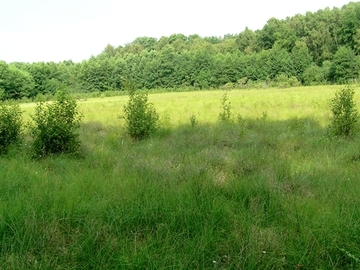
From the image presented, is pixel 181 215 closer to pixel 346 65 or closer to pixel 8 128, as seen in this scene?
pixel 8 128

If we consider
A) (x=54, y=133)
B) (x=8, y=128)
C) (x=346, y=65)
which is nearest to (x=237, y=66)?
(x=346, y=65)

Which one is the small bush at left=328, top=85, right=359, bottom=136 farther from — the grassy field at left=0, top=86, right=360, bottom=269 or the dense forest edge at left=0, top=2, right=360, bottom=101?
the dense forest edge at left=0, top=2, right=360, bottom=101

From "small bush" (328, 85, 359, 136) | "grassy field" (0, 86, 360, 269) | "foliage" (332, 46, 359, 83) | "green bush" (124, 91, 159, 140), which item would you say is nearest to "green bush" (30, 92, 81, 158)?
"grassy field" (0, 86, 360, 269)

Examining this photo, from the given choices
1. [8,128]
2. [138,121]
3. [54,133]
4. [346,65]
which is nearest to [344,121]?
[138,121]

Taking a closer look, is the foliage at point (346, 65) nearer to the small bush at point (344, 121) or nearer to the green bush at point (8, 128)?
the small bush at point (344, 121)

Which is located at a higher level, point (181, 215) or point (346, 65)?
point (346, 65)

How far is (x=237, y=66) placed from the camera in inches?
3076

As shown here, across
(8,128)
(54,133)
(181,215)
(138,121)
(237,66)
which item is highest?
(237,66)

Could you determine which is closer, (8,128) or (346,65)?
(8,128)

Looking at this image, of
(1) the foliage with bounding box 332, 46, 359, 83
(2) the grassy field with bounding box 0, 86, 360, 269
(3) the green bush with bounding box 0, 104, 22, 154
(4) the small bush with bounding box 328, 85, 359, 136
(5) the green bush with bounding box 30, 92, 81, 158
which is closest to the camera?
(2) the grassy field with bounding box 0, 86, 360, 269

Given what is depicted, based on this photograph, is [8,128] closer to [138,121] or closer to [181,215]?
[138,121]

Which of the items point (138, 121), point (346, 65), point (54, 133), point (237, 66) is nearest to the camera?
point (54, 133)

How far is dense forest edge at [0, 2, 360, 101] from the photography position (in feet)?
232

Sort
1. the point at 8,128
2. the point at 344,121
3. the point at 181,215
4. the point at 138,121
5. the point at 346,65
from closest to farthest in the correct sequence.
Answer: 1. the point at 181,215
2. the point at 8,128
3. the point at 344,121
4. the point at 138,121
5. the point at 346,65
